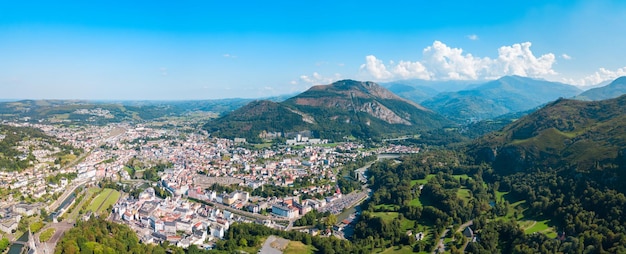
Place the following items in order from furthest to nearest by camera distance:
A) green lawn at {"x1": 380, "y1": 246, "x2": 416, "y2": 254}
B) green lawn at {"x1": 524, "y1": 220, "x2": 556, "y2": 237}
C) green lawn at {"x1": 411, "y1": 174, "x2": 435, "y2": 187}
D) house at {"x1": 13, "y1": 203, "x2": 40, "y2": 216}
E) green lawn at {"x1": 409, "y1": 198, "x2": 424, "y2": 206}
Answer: green lawn at {"x1": 411, "y1": 174, "x2": 435, "y2": 187}, green lawn at {"x1": 409, "y1": 198, "x2": 424, "y2": 206}, house at {"x1": 13, "y1": 203, "x2": 40, "y2": 216}, green lawn at {"x1": 524, "y1": 220, "x2": 556, "y2": 237}, green lawn at {"x1": 380, "y1": 246, "x2": 416, "y2": 254}

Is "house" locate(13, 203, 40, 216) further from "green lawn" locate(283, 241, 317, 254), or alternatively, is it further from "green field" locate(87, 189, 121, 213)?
"green lawn" locate(283, 241, 317, 254)

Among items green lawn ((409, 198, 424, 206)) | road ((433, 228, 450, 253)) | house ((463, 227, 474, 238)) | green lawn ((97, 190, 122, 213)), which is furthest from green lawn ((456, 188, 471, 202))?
green lawn ((97, 190, 122, 213))

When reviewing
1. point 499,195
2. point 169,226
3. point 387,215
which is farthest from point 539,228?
point 169,226

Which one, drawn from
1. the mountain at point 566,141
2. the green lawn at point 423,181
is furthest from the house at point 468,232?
the mountain at point 566,141

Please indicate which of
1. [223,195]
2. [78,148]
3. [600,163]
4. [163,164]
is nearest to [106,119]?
[78,148]

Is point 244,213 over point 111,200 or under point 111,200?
under

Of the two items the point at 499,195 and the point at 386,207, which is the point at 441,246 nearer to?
the point at 386,207

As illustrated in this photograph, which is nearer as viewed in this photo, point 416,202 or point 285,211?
point 285,211
